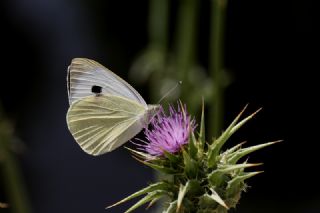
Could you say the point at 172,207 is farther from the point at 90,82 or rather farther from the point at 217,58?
the point at 217,58

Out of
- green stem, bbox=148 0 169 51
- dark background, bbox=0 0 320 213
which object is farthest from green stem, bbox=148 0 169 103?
dark background, bbox=0 0 320 213

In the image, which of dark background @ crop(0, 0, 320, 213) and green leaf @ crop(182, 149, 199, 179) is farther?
dark background @ crop(0, 0, 320, 213)

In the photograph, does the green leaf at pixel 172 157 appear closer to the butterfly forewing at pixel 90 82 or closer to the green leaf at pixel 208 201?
the green leaf at pixel 208 201

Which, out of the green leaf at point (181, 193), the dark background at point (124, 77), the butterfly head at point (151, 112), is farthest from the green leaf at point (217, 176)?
the dark background at point (124, 77)

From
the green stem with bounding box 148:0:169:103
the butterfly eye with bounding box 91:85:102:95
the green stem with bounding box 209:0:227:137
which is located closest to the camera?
the butterfly eye with bounding box 91:85:102:95

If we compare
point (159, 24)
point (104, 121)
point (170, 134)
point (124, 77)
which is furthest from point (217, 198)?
point (124, 77)

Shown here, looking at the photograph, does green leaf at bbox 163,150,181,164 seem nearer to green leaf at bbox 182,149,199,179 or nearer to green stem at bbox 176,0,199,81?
green leaf at bbox 182,149,199,179
